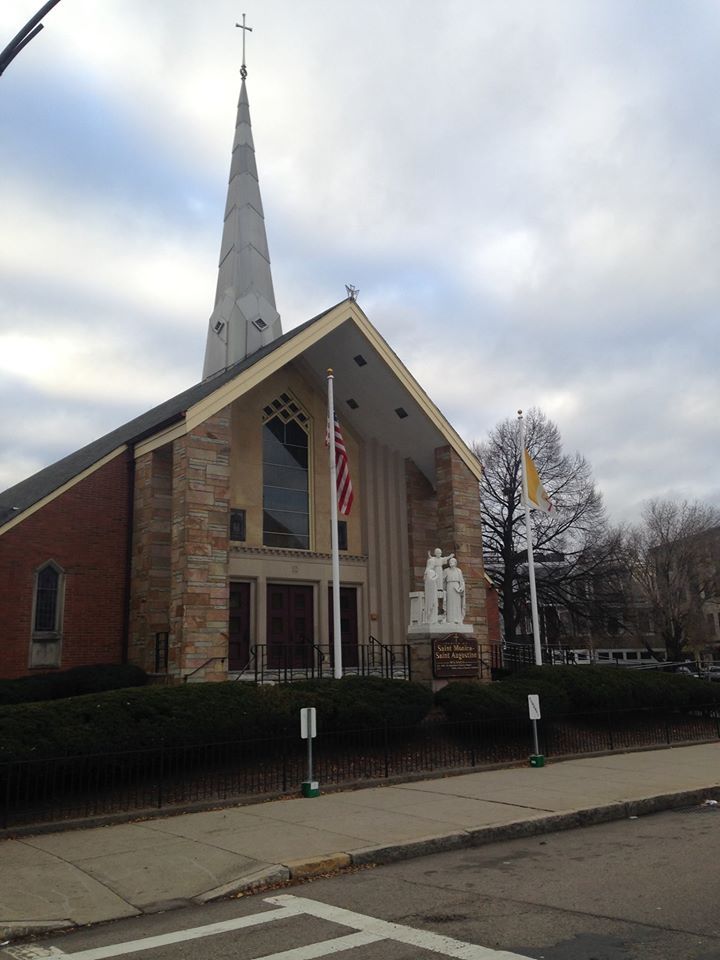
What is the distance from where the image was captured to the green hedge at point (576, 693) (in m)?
15.0

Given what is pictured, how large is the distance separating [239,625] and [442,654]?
18.8 ft

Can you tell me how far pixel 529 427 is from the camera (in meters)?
37.4

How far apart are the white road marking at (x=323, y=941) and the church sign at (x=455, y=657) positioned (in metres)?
12.3

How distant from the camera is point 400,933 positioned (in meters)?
5.53

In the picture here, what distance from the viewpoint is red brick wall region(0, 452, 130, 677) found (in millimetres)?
18172

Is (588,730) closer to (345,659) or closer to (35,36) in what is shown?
(345,659)

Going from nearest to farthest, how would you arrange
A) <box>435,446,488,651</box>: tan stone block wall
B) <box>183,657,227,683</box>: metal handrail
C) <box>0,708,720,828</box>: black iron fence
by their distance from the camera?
1. <box>0,708,720,828</box>: black iron fence
2. <box>183,657,227,683</box>: metal handrail
3. <box>435,446,488,651</box>: tan stone block wall

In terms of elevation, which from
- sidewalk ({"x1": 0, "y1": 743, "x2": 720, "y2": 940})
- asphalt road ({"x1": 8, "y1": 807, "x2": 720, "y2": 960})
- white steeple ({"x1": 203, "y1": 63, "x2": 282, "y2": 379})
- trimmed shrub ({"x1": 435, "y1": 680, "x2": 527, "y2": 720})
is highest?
white steeple ({"x1": 203, "y1": 63, "x2": 282, "y2": 379})

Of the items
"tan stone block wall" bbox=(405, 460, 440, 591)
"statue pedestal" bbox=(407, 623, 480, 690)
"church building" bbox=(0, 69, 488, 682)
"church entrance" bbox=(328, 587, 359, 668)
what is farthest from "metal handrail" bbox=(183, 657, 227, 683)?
"tan stone block wall" bbox=(405, 460, 440, 591)

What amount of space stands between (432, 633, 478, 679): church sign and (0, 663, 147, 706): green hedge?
6645 mm

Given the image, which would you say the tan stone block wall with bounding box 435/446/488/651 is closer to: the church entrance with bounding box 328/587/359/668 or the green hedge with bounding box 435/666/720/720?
the church entrance with bounding box 328/587/359/668

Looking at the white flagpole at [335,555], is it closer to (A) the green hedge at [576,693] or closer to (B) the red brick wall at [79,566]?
(A) the green hedge at [576,693]

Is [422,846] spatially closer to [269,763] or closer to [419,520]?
[269,763]

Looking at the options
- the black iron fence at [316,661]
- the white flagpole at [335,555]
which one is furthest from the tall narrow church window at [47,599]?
the white flagpole at [335,555]
